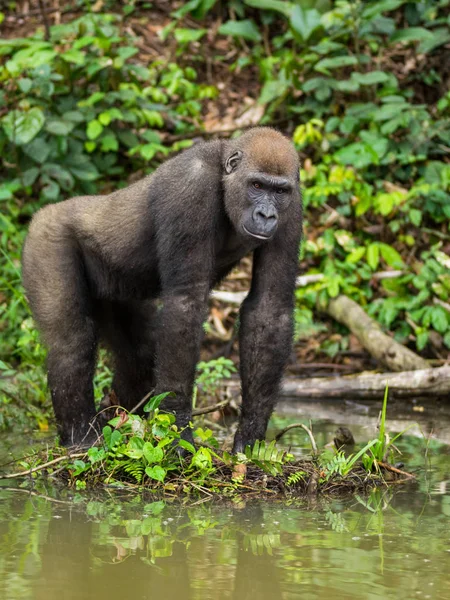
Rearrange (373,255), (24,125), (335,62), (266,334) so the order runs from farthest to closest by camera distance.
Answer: (335,62) < (373,255) < (24,125) < (266,334)

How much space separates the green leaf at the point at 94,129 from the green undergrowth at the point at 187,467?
5.34 metres

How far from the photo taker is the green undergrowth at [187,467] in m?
5.22

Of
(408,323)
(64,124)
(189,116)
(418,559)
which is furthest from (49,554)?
(189,116)

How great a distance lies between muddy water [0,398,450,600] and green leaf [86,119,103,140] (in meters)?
5.65

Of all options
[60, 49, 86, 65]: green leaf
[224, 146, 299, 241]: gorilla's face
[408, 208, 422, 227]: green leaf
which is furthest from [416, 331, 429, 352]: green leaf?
[60, 49, 86, 65]: green leaf

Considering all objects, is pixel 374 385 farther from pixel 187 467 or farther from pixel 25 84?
pixel 25 84

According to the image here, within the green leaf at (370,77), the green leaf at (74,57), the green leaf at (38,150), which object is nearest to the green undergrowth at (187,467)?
the green leaf at (38,150)

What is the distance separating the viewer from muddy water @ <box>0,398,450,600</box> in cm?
363

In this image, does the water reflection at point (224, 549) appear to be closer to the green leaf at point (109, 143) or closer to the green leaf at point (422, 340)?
the green leaf at point (422, 340)

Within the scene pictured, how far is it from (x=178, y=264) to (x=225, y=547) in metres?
1.90

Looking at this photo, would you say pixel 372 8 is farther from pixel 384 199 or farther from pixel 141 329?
pixel 141 329

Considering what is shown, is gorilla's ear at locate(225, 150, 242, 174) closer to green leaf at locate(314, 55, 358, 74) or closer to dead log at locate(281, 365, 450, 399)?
dead log at locate(281, 365, 450, 399)

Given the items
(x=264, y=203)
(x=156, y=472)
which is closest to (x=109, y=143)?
(x=264, y=203)

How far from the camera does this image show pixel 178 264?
5551mm
